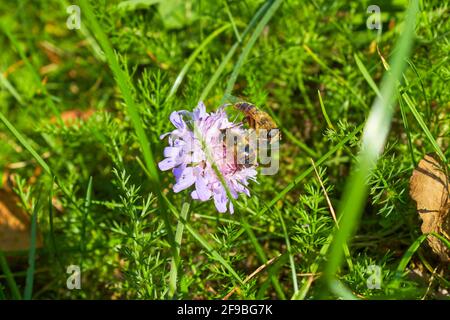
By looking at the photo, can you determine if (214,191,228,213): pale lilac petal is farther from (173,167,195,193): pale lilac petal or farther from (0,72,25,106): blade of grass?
(0,72,25,106): blade of grass

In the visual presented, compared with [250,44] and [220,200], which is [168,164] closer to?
[220,200]

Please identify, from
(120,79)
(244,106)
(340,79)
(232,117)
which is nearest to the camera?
(120,79)

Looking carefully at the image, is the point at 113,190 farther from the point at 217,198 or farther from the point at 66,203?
the point at 217,198

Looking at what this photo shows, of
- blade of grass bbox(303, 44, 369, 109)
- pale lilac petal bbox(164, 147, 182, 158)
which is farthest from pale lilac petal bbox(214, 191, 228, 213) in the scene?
blade of grass bbox(303, 44, 369, 109)

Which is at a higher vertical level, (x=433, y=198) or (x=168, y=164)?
(x=168, y=164)

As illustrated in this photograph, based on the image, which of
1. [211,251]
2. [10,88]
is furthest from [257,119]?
[10,88]

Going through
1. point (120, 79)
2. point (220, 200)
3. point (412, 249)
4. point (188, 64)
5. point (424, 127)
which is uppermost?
point (188, 64)
